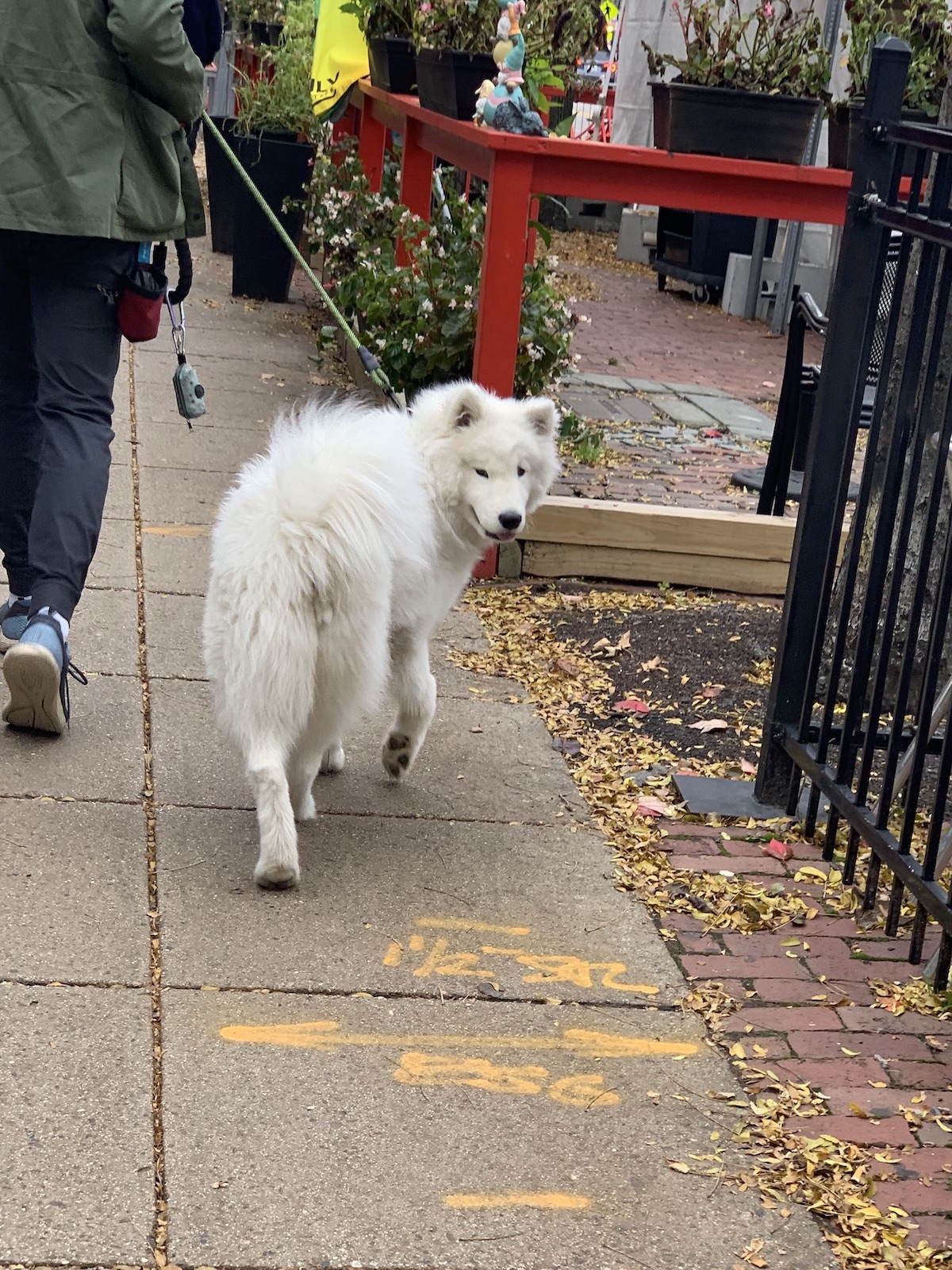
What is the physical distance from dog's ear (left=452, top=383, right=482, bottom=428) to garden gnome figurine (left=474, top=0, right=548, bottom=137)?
1.97m

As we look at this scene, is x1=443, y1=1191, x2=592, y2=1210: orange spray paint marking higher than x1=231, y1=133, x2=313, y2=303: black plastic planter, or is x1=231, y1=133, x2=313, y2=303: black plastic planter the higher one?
x1=231, y1=133, x2=313, y2=303: black plastic planter

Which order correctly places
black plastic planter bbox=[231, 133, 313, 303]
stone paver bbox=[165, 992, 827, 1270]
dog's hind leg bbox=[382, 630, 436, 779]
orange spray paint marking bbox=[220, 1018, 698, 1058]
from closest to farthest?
stone paver bbox=[165, 992, 827, 1270]
orange spray paint marking bbox=[220, 1018, 698, 1058]
dog's hind leg bbox=[382, 630, 436, 779]
black plastic planter bbox=[231, 133, 313, 303]

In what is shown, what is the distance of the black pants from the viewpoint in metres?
4.05

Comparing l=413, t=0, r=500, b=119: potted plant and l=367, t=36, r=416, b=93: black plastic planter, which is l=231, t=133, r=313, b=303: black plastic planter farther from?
l=413, t=0, r=500, b=119: potted plant

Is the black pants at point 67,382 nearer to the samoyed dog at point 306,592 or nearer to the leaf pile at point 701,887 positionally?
the samoyed dog at point 306,592

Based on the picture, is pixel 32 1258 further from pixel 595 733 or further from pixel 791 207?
pixel 791 207

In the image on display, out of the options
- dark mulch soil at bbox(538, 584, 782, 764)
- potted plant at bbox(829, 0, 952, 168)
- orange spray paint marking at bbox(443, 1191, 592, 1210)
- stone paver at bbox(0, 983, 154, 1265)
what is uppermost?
potted plant at bbox(829, 0, 952, 168)

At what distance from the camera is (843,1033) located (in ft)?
10.4

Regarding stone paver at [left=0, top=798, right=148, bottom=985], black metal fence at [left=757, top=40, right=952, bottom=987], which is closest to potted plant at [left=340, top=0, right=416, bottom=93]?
black metal fence at [left=757, top=40, right=952, bottom=987]

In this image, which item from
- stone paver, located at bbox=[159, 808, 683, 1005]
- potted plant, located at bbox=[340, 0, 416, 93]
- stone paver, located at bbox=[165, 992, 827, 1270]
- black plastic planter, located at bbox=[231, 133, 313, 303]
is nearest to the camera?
stone paver, located at bbox=[165, 992, 827, 1270]

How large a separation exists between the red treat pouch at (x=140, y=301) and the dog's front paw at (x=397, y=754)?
127 centimetres

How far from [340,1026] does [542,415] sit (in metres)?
2.01

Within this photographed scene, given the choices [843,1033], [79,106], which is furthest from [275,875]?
[79,106]

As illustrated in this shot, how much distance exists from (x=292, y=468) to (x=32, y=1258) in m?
1.82
